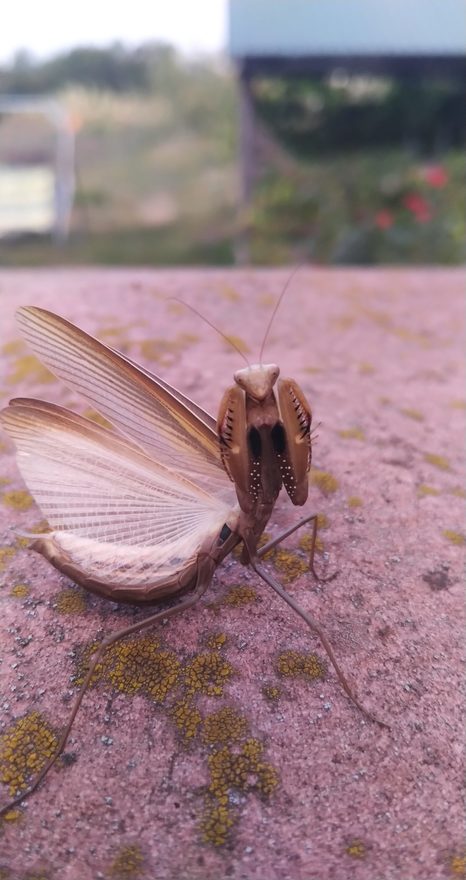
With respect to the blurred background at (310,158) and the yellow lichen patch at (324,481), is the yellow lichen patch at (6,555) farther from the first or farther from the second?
the blurred background at (310,158)

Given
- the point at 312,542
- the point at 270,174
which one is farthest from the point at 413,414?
the point at 270,174

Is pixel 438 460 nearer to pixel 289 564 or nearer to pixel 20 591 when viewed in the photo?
pixel 289 564

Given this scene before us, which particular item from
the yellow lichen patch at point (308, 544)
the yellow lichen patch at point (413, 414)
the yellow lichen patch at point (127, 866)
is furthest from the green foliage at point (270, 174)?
the yellow lichen patch at point (127, 866)

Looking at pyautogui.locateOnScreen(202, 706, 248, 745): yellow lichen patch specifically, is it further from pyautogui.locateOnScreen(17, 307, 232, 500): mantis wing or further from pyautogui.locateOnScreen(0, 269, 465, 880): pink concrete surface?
pyautogui.locateOnScreen(17, 307, 232, 500): mantis wing

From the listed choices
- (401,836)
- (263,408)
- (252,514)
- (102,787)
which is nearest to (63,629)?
(102,787)

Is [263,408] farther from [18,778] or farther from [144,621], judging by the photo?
[18,778]

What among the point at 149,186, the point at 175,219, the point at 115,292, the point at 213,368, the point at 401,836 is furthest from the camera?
the point at 149,186
